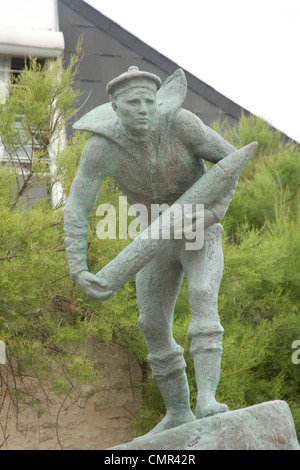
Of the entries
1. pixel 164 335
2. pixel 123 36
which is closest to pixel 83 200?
pixel 164 335

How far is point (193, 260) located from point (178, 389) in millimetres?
620

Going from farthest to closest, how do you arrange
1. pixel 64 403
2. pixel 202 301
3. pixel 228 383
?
pixel 64 403, pixel 228 383, pixel 202 301

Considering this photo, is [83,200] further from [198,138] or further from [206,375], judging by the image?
[206,375]

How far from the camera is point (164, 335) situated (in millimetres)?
3826

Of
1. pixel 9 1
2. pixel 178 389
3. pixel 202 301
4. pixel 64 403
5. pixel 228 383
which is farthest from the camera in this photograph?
pixel 9 1

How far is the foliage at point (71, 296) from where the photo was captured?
269 inches

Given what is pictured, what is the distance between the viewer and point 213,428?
3285 mm

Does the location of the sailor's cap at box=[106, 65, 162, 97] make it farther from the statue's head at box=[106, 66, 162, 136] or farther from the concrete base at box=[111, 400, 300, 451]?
the concrete base at box=[111, 400, 300, 451]

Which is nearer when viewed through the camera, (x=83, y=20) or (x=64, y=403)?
(x=64, y=403)

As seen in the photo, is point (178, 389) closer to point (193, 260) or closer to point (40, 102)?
point (193, 260)

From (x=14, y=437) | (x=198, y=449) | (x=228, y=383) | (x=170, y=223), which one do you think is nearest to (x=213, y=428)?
(x=198, y=449)

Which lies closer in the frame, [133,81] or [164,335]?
[133,81]

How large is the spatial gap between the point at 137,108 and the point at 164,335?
1057 mm

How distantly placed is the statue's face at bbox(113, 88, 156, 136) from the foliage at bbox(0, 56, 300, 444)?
3.10 metres
